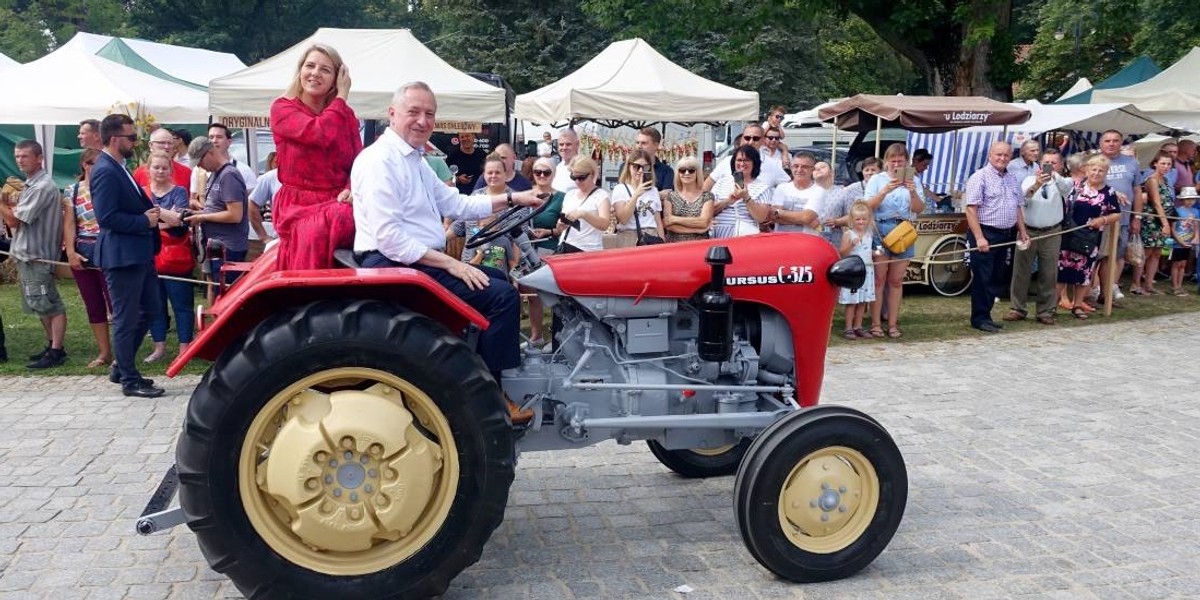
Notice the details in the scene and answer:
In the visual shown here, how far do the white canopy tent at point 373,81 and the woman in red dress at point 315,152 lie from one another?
660 centimetres

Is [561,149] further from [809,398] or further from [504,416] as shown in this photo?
[504,416]

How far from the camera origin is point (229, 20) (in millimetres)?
45125

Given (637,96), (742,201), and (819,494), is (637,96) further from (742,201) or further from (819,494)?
(819,494)

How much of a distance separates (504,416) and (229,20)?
1827 inches

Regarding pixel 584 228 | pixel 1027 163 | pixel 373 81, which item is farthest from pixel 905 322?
pixel 373 81

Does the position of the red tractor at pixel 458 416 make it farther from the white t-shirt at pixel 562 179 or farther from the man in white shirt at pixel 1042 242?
the man in white shirt at pixel 1042 242

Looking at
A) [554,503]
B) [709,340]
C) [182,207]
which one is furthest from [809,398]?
[182,207]

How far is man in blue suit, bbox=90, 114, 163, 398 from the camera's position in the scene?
661 centimetres

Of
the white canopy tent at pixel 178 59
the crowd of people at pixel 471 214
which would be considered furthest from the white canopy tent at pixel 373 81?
the white canopy tent at pixel 178 59

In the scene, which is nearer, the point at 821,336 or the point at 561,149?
the point at 821,336

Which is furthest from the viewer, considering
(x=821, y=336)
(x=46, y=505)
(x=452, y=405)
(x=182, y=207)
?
(x=182, y=207)

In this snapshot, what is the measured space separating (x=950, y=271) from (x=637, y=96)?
13.8ft

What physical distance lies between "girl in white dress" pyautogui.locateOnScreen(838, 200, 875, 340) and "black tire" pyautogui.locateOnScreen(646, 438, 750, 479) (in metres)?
3.99

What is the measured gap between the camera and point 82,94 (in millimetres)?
12672
